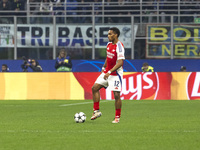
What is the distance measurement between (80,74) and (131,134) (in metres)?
12.1

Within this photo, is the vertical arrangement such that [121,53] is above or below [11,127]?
above

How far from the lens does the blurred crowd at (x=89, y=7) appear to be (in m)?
28.6

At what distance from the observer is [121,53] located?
37.0ft

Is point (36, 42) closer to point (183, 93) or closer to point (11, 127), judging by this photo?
point (183, 93)

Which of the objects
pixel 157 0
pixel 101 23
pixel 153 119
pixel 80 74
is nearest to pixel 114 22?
pixel 101 23

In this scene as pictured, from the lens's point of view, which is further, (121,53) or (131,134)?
(121,53)

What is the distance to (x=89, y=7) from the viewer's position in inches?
1187

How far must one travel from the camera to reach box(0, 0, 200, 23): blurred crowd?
94.0ft

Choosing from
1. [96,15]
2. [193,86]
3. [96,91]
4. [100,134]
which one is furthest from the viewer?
[96,15]

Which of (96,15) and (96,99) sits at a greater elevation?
(96,15)

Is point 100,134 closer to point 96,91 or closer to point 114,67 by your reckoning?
point 114,67

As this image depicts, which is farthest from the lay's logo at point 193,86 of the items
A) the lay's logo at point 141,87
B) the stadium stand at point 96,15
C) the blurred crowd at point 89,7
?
the blurred crowd at point 89,7

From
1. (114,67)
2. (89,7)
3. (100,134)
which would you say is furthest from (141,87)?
(100,134)

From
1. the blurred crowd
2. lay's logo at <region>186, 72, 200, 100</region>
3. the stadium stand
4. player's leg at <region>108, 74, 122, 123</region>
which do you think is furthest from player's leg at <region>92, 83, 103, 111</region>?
the blurred crowd
